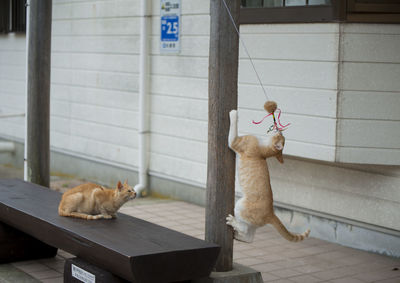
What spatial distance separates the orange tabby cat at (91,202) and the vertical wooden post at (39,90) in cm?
200

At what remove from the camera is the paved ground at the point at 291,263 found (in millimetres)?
Result: 5859

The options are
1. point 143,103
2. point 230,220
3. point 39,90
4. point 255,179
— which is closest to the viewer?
point 255,179

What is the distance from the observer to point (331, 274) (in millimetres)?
5973

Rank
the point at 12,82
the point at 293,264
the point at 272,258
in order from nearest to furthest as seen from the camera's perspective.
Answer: the point at 293,264, the point at 272,258, the point at 12,82

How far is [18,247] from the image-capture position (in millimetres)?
6238

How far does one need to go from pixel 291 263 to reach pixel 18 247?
2.51m

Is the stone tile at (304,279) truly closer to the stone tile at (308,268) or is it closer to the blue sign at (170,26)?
the stone tile at (308,268)

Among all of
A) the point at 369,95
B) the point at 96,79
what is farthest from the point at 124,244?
the point at 96,79

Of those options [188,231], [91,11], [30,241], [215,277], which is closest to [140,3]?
[91,11]

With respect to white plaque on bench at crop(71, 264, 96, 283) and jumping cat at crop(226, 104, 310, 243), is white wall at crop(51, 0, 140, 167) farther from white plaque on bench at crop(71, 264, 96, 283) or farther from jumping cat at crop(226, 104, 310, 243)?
jumping cat at crop(226, 104, 310, 243)

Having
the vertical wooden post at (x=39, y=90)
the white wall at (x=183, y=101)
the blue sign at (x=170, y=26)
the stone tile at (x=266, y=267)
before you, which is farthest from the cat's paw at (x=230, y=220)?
the blue sign at (x=170, y=26)

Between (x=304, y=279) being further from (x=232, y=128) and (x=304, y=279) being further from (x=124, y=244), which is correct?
(x=124, y=244)

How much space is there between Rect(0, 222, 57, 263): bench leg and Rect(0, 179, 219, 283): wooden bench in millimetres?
500

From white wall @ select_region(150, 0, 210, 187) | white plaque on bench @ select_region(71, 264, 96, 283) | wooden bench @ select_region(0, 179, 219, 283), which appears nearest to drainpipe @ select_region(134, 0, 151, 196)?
white wall @ select_region(150, 0, 210, 187)
